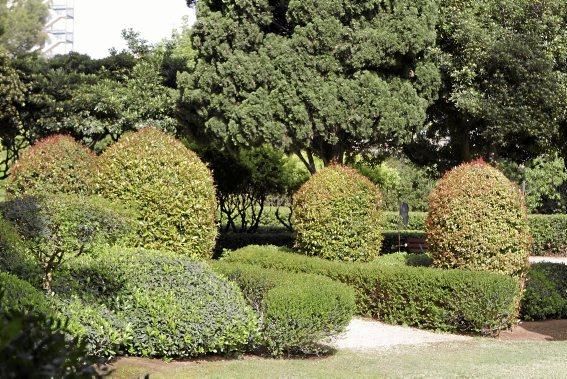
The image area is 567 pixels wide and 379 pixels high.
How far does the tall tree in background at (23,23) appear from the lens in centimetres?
4284

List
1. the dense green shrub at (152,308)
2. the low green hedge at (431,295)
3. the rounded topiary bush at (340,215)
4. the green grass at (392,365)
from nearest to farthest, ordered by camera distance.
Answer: the green grass at (392,365)
the dense green shrub at (152,308)
the low green hedge at (431,295)
the rounded topiary bush at (340,215)

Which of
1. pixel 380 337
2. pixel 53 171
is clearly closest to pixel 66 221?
pixel 53 171

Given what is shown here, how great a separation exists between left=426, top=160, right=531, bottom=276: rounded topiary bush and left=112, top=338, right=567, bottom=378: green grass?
228cm

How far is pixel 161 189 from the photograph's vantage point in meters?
12.1

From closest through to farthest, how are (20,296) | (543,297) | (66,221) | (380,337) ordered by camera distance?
1. (20,296)
2. (380,337)
3. (66,221)
4. (543,297)

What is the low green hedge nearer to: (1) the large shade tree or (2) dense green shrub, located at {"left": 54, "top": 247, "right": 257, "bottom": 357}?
(2) dense green shrub, located at {"left": 54, "top": 247, "right": 257, "bottom": 357}

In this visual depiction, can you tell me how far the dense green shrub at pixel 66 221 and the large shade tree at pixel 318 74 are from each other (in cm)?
495

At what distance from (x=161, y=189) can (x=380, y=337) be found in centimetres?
407

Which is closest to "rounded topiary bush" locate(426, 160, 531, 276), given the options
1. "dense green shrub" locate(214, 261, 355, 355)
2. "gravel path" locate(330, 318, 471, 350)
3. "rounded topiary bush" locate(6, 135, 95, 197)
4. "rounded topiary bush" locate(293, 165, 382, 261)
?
"gravel path" locate(330, 318, 471, 350)

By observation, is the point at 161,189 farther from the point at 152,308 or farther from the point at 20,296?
the point at 20,296

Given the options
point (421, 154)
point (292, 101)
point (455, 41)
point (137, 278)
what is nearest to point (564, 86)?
point (455, 41)

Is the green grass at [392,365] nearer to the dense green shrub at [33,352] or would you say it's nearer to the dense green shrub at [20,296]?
the dense green shrub at [20,296]

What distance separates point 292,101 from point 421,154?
5119 mm

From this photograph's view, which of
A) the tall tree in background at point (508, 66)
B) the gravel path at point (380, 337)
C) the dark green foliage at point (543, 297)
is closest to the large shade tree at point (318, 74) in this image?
the tall tree in background at point (508, 66)
